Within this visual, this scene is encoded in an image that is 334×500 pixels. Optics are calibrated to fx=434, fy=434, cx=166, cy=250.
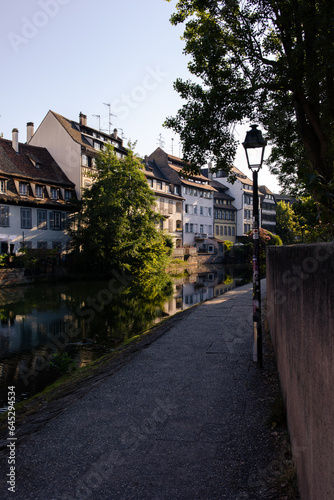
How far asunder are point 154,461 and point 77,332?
1099 cm

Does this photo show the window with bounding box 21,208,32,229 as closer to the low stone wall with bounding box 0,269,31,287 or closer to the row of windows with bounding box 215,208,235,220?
the low stone wall with bounding box 0,269,31,287

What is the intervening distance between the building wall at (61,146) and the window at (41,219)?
480cm

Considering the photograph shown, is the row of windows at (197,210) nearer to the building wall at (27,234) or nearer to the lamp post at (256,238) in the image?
the building wall at (27,234)

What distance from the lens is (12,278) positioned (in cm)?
2853

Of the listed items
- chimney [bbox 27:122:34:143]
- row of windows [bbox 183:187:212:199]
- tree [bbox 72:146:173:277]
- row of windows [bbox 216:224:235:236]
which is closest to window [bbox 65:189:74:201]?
tree [bbox 72:146:173:277]

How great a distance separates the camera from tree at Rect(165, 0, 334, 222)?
33.0ft

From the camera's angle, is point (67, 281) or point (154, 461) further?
point (67, 281)

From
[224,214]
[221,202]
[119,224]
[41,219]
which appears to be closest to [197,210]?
[221,202]

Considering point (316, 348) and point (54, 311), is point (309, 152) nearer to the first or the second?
point (316, 348)

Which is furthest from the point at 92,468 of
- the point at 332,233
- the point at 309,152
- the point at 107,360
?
the point at 309,152

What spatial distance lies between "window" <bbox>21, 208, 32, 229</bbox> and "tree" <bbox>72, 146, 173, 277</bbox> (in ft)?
13.3

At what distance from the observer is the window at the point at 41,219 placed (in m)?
37.9

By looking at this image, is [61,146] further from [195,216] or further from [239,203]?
[239,203]

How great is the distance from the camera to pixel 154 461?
4.39 metres
